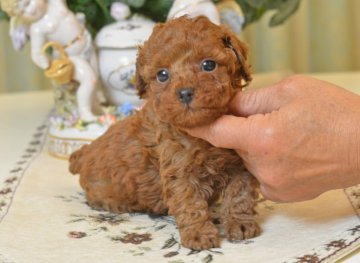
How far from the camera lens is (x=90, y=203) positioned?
110 cm

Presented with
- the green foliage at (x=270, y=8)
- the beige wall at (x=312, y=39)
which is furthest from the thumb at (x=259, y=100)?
the beige wall at (x=312, y=39)

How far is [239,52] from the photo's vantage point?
0.91 meters

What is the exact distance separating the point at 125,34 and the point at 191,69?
0.66 meters

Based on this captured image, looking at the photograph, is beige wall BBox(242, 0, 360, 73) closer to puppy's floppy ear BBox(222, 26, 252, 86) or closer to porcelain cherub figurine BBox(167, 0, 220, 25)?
porcelain cherub figurine BBox(167, 0, 220, 25)

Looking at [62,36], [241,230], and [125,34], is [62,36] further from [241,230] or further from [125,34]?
[241,230]

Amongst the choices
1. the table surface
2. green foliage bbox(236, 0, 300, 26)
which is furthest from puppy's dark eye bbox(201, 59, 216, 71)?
green foliage bbox(236, 0, 300, 26)

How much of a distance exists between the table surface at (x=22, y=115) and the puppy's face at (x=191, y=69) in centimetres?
51

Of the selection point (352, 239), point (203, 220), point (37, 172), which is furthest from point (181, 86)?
point (37, 172)

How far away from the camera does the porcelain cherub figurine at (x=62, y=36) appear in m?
1.46

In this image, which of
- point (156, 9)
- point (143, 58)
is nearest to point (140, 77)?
point (143, 58)

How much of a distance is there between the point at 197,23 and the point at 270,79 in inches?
52.8

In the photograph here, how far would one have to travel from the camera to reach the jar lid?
4.92ft

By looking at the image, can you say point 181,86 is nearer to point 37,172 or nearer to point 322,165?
point 322,165

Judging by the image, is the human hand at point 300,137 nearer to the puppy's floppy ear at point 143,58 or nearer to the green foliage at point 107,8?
the puppy's floppy ear at point 143,58
